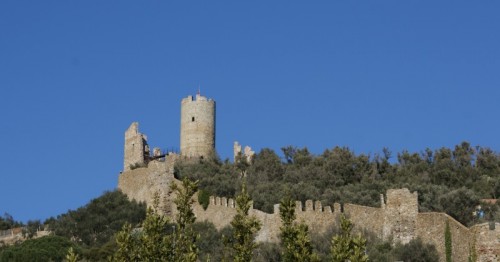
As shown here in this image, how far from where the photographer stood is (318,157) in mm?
55688

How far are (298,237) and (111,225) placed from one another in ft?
86.5

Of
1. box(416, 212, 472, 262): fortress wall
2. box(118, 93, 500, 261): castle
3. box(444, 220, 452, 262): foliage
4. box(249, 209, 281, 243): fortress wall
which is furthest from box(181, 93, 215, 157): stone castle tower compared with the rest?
box(444, 220, 452, 262): foliage

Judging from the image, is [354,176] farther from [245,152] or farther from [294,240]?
[294,240]

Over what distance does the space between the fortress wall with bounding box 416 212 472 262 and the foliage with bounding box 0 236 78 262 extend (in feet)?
51.3

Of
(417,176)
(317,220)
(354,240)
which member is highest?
(417,176)

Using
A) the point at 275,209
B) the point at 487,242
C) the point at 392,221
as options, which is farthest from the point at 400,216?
the point at 275,209

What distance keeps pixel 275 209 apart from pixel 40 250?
10.5m

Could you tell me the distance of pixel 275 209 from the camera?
4150cm

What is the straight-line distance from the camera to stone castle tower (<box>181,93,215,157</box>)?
189 ft

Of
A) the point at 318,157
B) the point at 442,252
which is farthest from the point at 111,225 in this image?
the point at 442,252

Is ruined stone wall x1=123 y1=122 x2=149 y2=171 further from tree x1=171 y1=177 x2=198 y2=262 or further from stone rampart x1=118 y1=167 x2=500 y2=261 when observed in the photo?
tree x1=171 y1=177 x2=198 y2=262

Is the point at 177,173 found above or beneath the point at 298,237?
above

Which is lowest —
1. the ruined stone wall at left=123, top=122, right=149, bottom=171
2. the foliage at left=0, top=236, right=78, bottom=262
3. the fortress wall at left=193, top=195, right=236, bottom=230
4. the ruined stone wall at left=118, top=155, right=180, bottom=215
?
the foliage at left=0, top=236, right=78, bottom=262

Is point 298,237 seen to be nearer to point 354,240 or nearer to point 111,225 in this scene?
point 354,240
